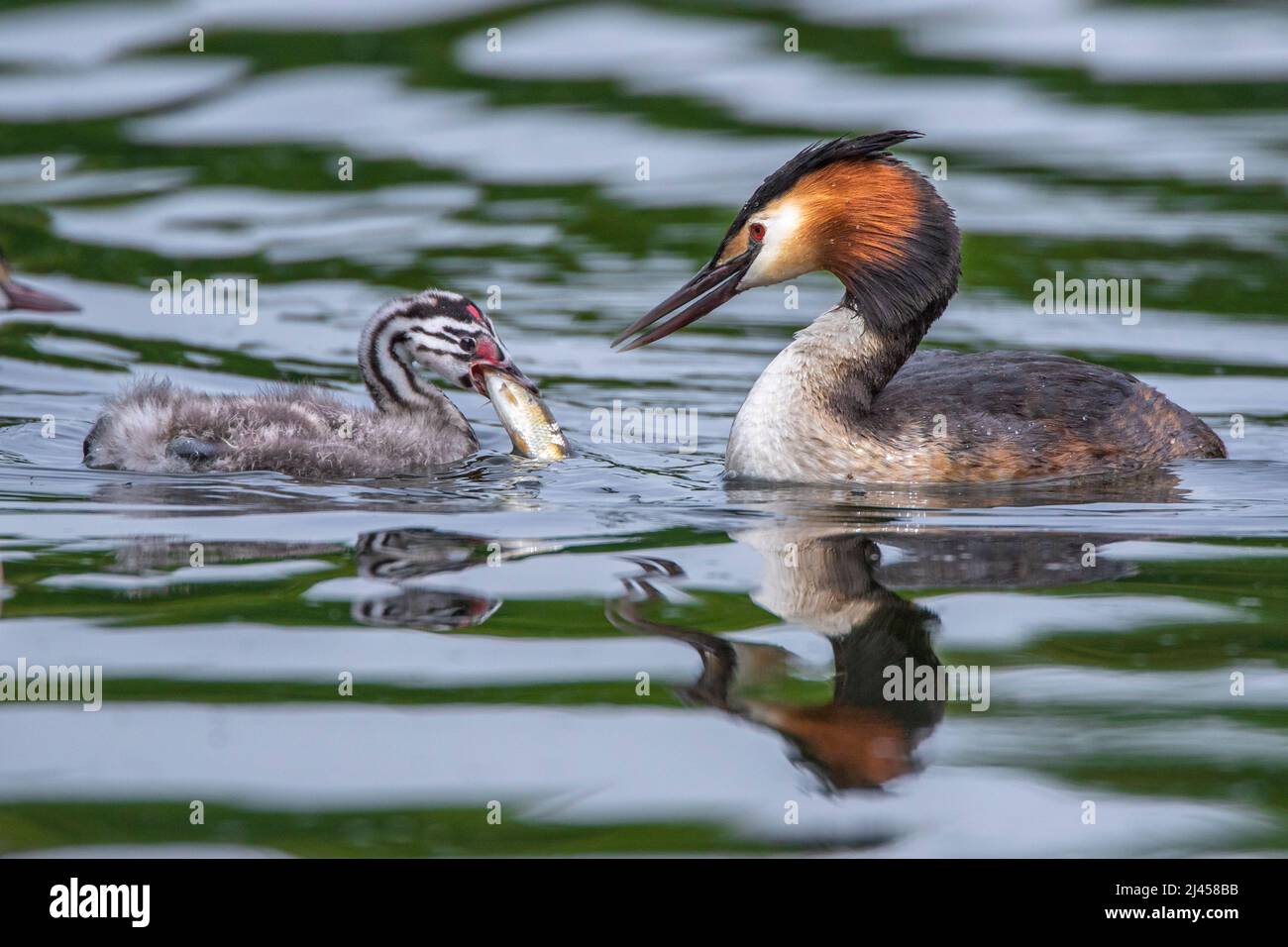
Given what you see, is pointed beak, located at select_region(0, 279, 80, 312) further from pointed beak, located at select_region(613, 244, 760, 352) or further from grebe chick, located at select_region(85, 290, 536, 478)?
pointed beak, located at select_region(613, 244, 760, 352)

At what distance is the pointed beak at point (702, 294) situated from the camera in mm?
8664

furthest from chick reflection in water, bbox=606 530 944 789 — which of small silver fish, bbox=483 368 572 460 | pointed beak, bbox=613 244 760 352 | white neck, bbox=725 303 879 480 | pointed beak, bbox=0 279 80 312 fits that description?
pointed beak, bbox=0 279 80 312

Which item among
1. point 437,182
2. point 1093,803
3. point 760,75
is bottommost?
point 1093,803

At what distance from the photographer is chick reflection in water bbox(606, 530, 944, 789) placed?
17.7 ft

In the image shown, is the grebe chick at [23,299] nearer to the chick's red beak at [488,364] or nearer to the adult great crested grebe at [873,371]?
the chick's red beak at [488,364]

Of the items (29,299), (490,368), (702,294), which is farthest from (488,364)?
(29,299)

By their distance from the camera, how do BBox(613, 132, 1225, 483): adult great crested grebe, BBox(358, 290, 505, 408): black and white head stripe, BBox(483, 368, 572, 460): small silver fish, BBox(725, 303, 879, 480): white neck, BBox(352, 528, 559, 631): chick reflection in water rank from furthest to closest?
BBox(483, 368, 572, 460): small silver fish, BBox(358, 290, 505, 408): black and white head stripe, BBox(725, 303, 879, 480): white neck, BBox(613, 132, 1225, 483): adult great crested grebe, BBox(352, 528, 559, 631): chick reflection in water

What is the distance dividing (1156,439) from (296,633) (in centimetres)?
431

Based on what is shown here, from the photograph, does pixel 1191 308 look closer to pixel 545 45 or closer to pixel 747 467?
pixel 747 467

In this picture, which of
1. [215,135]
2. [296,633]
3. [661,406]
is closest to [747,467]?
[661,406]

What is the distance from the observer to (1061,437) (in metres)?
8.61

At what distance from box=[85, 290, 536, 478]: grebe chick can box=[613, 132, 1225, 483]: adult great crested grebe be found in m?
0.79

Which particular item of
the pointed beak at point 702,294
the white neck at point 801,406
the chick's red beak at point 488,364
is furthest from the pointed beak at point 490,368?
the white neck at point 801,406

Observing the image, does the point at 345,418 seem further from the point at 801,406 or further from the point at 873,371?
the point at 873,371
